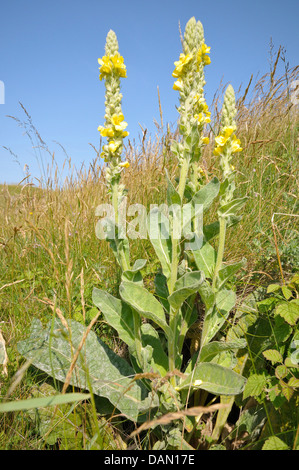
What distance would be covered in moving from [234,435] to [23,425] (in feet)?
3.70

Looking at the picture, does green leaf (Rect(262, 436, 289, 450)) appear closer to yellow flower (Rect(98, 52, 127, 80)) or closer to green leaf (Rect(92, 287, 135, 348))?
green leaf (Rect(92, 287, 135, 348))

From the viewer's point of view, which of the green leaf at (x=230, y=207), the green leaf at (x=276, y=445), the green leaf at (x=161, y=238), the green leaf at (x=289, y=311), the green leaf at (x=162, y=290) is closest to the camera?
the green leaf at (x=276, y=445)

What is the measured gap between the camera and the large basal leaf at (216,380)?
1.44m

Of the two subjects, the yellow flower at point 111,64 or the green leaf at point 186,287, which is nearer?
the green leaf at point 186,287

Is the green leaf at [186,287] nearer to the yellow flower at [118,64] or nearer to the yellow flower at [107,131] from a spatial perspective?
the yellow flower at [107,131]

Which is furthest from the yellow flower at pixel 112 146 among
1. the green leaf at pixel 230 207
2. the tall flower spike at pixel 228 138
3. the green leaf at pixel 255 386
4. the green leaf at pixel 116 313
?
the green leaf at pixel 255 386

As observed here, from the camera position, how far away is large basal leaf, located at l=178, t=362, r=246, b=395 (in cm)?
144

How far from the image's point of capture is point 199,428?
1.68 m

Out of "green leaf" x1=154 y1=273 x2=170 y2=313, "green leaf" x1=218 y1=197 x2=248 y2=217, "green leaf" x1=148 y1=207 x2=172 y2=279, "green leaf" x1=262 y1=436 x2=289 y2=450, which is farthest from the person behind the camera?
"green leaf" x1=154 y1=273 x2=170 y2=313

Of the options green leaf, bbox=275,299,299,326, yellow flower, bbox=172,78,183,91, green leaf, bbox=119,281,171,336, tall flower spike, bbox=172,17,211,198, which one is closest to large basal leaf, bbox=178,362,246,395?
green leaf, bbox=119,281,171,336

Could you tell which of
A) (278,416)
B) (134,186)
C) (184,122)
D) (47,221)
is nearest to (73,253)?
(47,221)

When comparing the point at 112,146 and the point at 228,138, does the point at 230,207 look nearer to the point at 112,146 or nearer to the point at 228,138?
the point at 228,138

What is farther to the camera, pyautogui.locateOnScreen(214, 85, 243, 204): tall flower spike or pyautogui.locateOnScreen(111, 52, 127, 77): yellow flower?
pyautogui.locateOnScreen(214, 85, 243, 204): tall flower spike

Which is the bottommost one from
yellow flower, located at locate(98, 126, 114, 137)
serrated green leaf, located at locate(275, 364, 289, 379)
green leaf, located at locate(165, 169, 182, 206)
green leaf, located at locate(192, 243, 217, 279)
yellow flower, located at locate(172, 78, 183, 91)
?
serrated green leaf, located at locate(275, 364, 289, 379)
